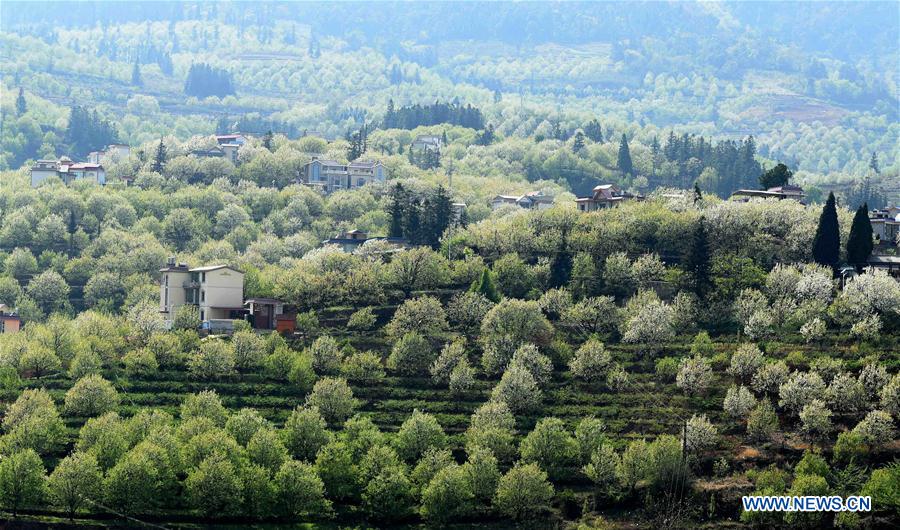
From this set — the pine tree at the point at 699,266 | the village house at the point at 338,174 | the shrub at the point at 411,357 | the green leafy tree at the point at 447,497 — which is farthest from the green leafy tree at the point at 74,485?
the village house at the point at 338,174

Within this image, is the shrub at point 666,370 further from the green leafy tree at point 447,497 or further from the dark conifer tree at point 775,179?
the dark conifer tree at point 775,179

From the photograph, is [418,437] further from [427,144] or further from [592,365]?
[427,144]

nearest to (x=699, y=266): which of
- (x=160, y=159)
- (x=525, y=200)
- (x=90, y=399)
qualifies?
(x=90, y=399)

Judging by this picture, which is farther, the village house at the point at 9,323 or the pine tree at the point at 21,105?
the pine tree at the point at 21,105

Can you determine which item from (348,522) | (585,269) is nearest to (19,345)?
(348,522)

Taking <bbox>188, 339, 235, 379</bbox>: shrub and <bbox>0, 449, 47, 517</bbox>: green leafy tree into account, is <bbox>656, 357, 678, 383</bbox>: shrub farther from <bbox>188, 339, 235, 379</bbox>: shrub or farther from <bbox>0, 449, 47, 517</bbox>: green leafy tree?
<bbox>0, 449, 47, 517</bbox>: green leafy tree

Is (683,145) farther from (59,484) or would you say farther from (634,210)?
(59,484)
